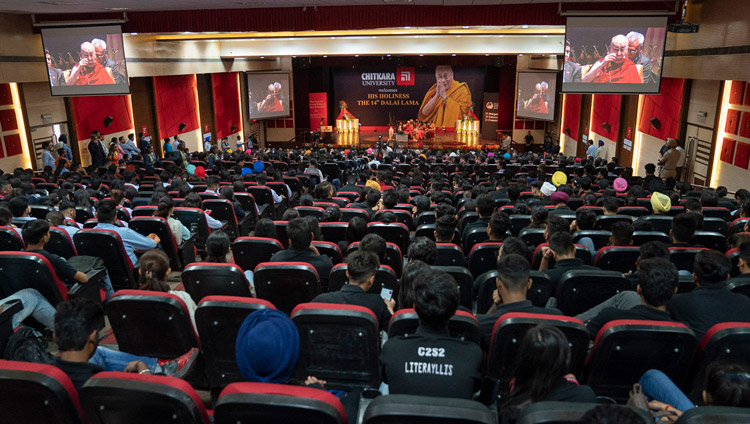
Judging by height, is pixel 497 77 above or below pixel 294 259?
above

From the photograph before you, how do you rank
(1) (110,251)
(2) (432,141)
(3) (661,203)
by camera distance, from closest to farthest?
(1) (110,251) < (3) (661,203) < (2) (432,141)

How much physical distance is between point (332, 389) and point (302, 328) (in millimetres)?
435

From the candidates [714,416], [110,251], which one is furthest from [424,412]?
[110,251]

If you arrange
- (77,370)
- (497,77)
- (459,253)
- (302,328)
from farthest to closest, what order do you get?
1. (497,77)
2. (459,253)
3. (302,328)
4. (77,370)

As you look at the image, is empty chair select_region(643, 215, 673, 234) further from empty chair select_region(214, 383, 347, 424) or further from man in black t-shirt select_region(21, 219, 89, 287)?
man in black t-shirt select_region(21, 219, 89, 287)

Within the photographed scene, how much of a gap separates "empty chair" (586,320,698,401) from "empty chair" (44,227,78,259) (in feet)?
13.9

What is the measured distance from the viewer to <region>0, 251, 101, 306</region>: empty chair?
352 centimetres

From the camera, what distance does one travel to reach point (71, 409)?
1.90 meters

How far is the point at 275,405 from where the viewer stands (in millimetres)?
1614

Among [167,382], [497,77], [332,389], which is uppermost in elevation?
[497,77]

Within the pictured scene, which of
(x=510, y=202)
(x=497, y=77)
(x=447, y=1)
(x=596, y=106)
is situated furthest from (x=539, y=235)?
(x=497, y=77)

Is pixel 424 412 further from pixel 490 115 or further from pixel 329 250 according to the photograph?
pixel 490 115

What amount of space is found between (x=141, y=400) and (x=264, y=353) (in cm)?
44

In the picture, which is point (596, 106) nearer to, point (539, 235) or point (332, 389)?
point (539, 235)
